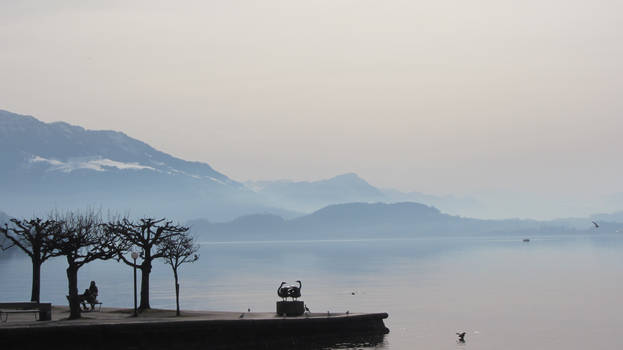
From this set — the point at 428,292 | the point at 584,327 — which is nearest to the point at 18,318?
the point at 584,327

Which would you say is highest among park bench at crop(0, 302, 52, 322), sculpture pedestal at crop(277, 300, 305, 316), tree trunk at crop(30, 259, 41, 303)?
tree trunk at crop(30, 259, 41, 303)

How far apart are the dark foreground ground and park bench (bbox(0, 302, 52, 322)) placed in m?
0.52

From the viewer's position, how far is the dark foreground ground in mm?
50906

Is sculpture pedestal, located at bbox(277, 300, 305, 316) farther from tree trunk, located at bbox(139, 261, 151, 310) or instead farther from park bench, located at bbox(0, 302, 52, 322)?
park bench, located at bbox(0, 302, 52, 322)

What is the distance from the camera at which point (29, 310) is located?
193ft

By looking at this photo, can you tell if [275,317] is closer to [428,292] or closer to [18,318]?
[18,318]

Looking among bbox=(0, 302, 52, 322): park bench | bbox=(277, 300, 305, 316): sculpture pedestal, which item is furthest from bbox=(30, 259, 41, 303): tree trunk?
bbox=(277, 300, 305, 316): sculpture pedestal

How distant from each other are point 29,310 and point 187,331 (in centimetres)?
1223

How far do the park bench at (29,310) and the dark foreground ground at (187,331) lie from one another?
52 centimetres

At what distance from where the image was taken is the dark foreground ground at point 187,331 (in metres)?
50.9

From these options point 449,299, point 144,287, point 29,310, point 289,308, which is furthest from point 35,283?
point 449,299

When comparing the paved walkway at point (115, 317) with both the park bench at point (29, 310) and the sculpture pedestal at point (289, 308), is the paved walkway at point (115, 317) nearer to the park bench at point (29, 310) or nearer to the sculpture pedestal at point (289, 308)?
the park bench at point (29, 310)

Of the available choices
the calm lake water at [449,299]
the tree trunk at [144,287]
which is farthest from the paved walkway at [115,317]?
the calm lake water at [449,299]

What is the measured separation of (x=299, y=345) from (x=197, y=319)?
7.11m
